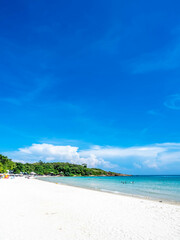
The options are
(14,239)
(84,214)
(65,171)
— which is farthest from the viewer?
(65,171)

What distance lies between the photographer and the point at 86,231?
26.1 feet

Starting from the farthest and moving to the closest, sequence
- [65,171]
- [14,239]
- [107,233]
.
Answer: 1. [65,171]
2. [107,233]
3. [14,239]

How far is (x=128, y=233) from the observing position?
773 cm

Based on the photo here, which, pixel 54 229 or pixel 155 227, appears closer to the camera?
pixel 54 229

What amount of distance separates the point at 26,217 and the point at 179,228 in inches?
312

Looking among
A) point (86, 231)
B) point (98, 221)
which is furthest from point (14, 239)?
point (98, 221)

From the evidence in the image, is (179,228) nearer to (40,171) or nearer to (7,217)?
(7,217)

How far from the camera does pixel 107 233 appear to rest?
304 inches

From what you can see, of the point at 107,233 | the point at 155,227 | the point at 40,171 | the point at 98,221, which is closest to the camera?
the point at 107,233

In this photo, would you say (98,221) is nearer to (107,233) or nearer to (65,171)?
(107,233)

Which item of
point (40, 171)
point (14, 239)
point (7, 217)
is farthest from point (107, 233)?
point (40, 171)

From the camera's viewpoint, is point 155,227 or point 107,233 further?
point 155,227

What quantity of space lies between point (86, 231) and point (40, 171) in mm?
144393

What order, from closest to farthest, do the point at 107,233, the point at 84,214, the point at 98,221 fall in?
the point at 107,233, the point at 98,221, the point at 84,214
